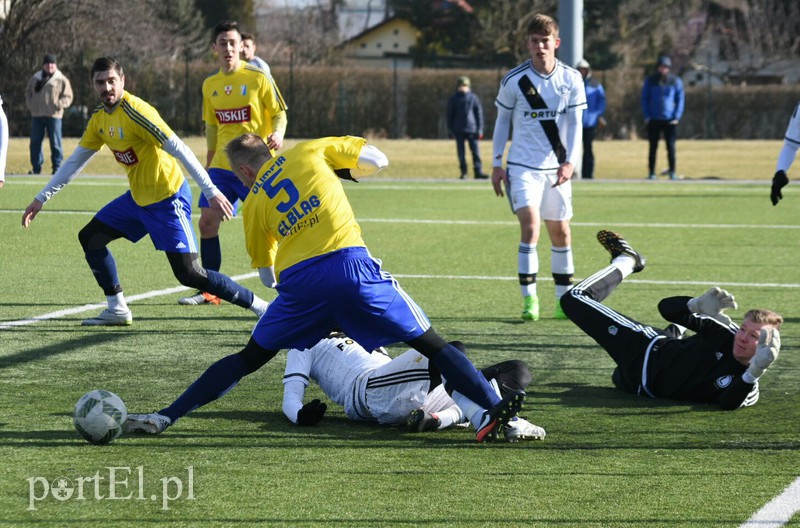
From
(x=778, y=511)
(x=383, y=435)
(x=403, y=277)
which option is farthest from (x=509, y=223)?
(x=778, y=511)

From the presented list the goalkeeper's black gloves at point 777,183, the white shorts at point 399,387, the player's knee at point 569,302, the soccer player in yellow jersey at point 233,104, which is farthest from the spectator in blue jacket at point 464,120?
the white shorts at point 399,387

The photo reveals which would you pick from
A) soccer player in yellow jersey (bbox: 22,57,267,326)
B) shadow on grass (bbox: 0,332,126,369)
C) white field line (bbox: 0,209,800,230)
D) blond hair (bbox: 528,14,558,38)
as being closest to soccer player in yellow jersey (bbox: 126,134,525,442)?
shadow on grass (bbox: 0,332,126,369)

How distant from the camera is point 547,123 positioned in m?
9.61

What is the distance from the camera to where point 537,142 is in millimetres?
9633

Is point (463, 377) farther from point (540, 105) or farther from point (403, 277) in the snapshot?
point (403, 277)

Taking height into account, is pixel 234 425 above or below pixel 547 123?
below

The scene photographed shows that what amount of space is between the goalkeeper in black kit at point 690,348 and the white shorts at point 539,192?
218cm

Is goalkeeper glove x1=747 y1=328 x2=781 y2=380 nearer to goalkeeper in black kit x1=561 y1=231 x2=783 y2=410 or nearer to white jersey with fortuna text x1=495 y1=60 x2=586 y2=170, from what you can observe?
goalkeeper in black kit x1=561 y1=231 x2=783 y2=410

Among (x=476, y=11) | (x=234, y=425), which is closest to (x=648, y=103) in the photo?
(x=234, y=425)

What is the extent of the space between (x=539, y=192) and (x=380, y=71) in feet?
124

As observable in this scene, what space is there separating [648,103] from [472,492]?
20.8m

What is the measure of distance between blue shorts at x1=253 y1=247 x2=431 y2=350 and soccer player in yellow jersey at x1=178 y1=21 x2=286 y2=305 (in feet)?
16.5

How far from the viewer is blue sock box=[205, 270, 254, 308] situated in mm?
8789

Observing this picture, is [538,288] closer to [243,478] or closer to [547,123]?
[547,123]
